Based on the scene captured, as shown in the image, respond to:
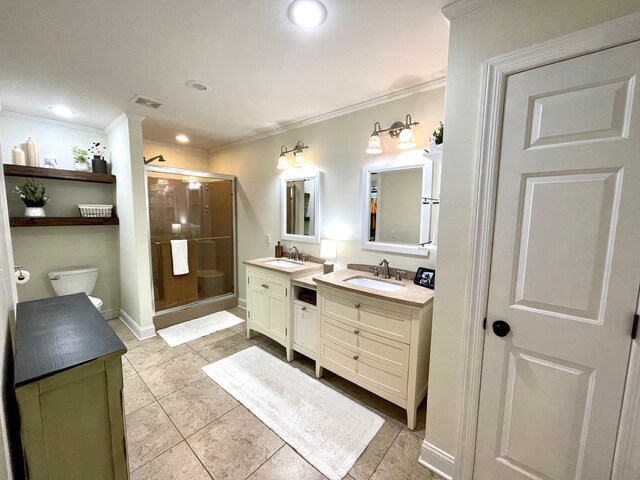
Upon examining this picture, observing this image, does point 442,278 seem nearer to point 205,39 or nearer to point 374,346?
point 374,346

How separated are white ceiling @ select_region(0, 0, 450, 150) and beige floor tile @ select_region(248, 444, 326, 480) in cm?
245

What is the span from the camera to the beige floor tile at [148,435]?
4.88 ft

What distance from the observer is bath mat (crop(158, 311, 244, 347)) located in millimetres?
2857

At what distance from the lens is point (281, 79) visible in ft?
6.36

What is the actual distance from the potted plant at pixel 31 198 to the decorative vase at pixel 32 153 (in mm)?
232

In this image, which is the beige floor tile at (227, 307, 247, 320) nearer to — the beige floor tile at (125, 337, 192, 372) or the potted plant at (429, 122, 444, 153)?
the beige floor tile at (125, 337, 192, 372)

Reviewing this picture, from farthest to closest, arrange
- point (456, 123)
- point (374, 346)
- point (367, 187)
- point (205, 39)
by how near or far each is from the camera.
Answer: point (367, 187) → point (374, 346) → point (205, 39) → point (456, 123)

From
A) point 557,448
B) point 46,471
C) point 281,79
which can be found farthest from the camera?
point 281,79

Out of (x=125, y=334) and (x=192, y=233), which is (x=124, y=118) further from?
(x=125, y=334)

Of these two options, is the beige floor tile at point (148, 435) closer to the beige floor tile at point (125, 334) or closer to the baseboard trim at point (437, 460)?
the beige floor tile at point (125, 334)

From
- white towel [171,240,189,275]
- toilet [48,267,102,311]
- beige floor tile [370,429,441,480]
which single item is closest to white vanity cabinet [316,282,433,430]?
beige floor tile [370,429,441,480]

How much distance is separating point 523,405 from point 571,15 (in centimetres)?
165

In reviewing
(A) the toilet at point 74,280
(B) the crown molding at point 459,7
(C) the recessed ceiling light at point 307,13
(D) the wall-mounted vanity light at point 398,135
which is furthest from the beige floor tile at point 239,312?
(B) the crown molding at point 459,7

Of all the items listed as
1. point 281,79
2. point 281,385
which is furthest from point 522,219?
point 281,385
